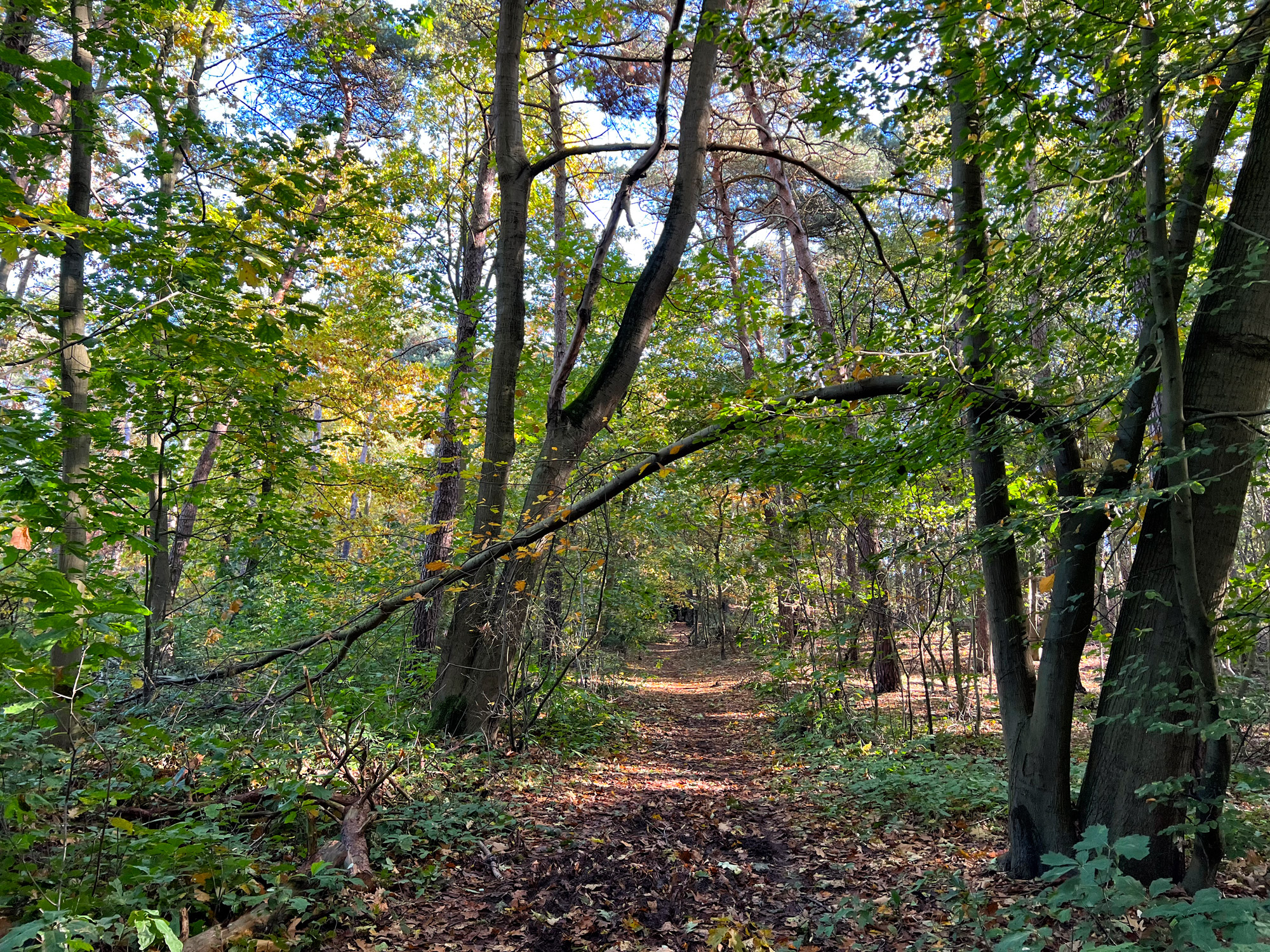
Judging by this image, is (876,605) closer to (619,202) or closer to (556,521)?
(556,521)

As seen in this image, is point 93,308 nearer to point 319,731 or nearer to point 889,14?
point 319,731

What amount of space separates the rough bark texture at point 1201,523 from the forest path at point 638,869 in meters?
1.76

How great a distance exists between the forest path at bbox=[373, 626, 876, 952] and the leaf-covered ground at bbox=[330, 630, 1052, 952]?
0.5 inches

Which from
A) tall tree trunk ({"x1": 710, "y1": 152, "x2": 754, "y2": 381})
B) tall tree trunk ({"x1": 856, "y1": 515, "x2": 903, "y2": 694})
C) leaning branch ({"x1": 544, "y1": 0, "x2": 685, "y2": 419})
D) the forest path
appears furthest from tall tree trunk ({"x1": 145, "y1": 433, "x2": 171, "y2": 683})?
tall tree trunk ({"x1": 710, "y1": 152, "x2": 754, "y2": 381})

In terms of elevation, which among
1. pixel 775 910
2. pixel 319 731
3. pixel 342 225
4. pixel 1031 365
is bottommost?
pixel 775 910

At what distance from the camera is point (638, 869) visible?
4.27 metres

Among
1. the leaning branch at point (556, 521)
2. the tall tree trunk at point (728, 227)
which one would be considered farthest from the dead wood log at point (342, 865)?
the tall tree trunk at point (728, 227)

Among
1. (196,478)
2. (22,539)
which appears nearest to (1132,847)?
(22,539)

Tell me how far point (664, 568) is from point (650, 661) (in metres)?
6.22

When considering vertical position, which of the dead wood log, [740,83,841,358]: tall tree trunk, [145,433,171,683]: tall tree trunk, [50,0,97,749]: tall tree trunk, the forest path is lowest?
the forest path

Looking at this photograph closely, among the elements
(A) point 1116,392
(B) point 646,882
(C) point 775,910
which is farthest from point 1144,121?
(B) point 646,882

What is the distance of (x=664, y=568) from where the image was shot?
18.2 m

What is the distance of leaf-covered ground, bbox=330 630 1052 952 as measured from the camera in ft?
11.3

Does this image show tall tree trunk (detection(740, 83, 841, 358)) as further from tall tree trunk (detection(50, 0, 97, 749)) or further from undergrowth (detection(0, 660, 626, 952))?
tall tree trunk (detection(50, 0, 97, 749))
